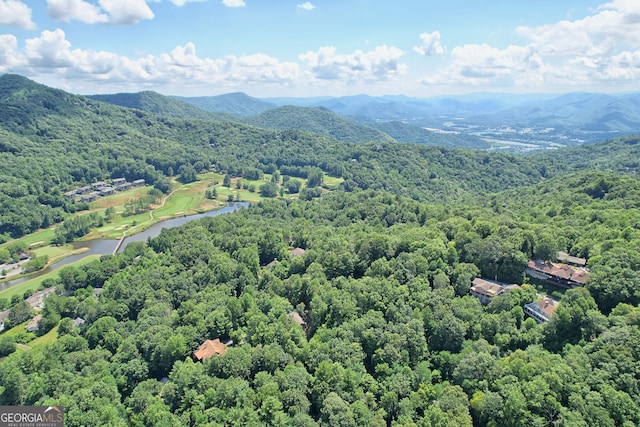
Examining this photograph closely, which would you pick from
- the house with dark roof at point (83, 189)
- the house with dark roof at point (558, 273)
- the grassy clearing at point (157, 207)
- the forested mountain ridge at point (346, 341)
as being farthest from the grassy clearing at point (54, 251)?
the house with dark roof at point (558, 273)

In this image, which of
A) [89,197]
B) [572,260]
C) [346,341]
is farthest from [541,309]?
[89,197]

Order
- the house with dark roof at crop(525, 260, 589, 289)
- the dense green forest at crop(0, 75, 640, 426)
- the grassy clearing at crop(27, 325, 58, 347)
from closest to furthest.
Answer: the dense green forest at crop(0, 75, 640, 426) → the house with dark roof at crop(525, 260, 589, 289) → the grassy clearing at crop(27, 325, 58, 347)

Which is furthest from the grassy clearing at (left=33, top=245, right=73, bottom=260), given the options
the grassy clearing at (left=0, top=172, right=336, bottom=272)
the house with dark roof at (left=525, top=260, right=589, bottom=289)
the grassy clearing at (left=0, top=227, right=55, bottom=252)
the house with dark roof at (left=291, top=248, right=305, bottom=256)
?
the house with dark roof at (left=525, top=260, right=589, bottom=289)

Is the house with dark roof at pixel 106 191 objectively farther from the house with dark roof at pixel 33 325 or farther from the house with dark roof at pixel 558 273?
the house with dark roof at pixel 558 273

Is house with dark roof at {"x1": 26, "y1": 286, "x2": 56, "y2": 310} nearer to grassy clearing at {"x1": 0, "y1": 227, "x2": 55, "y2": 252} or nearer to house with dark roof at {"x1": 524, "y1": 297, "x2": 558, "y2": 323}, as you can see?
grassy clearing at {"x1": 0, "y1": 227, "x2": 55, "y2": 252}

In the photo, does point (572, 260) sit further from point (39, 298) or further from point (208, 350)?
point (39, 298)

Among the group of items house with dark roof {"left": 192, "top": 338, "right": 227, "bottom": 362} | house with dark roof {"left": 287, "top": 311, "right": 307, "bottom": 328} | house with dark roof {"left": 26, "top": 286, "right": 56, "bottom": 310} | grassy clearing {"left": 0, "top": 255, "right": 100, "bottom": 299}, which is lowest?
grassy clearing {"left": 0, "top": 255, "right": 100, "bottom": 299}
